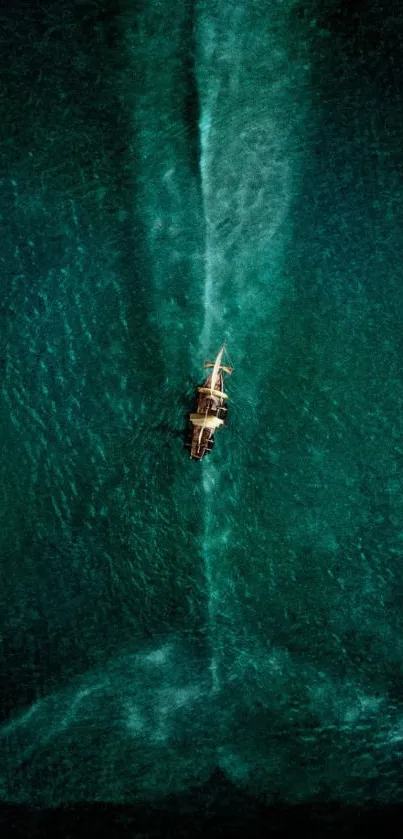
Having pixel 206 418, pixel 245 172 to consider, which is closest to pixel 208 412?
pixel 206 418

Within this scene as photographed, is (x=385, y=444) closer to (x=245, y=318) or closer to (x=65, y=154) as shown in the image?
(x=245, y=318)

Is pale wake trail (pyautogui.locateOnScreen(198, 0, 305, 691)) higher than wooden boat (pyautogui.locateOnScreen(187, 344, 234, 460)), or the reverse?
pale wake trail (pyautogui.locateOnScreen(198, 0, 305, 691))

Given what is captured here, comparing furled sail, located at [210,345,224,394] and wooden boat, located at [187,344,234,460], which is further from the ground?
furled sail, located at [210,345,224,394]

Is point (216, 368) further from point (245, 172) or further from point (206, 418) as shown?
point (245, 172)

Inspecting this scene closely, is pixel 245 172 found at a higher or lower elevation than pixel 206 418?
higher

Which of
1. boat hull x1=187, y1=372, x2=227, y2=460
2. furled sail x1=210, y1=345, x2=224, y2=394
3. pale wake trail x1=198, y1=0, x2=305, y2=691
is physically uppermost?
pale wake trail x1=198, y1=0, x2=305, y2=691

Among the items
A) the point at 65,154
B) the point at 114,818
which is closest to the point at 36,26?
the point at 65,154
